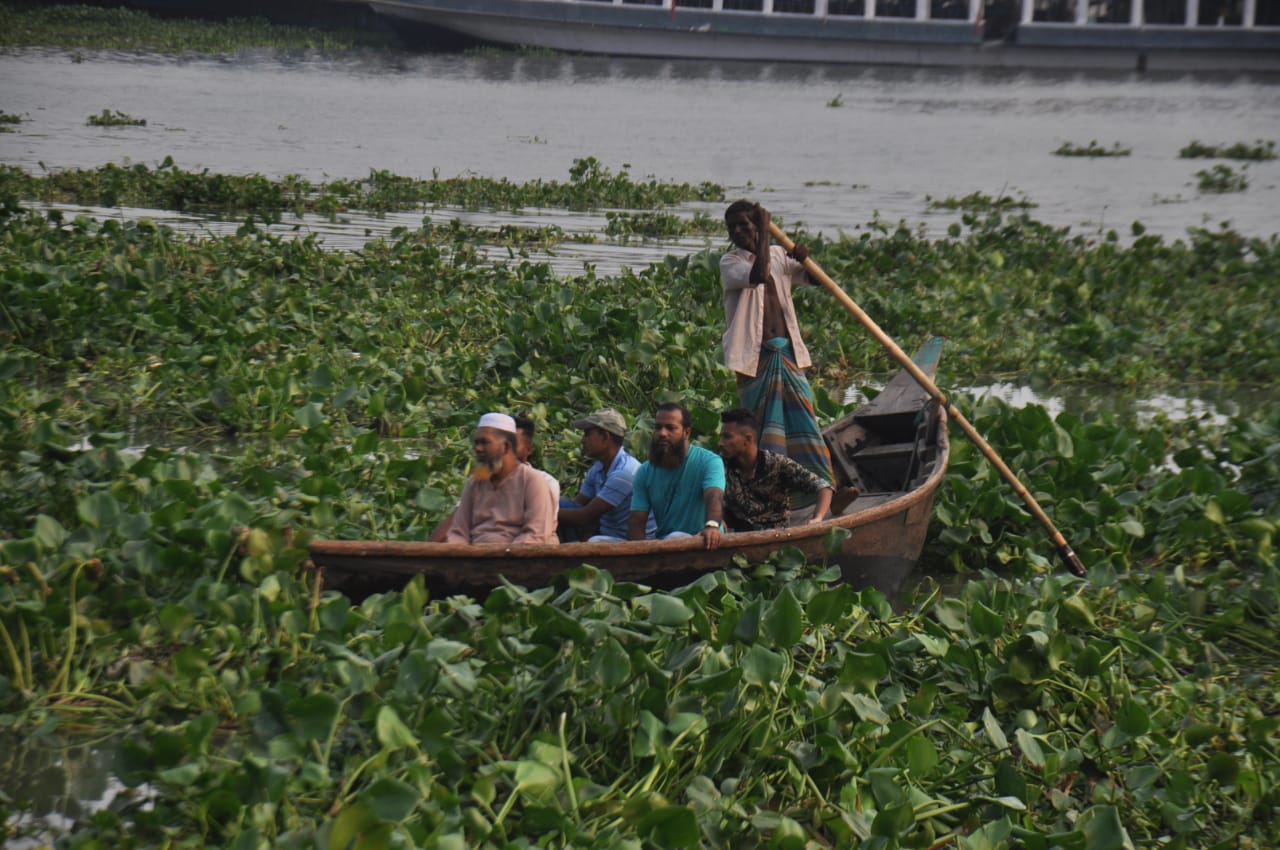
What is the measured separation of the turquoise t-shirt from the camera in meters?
4.96

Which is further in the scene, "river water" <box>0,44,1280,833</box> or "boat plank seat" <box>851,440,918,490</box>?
"river water" <box>0,44,1280,833</box>

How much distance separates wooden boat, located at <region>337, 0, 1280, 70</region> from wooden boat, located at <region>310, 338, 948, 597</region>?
1314 inches

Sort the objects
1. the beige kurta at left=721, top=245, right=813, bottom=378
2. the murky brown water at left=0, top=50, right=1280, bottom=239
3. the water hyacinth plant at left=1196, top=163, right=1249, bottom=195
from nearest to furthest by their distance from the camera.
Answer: the beige kurta at left=721, top=245, right=813, bottom=378
the murky brown water at left=0, top=50, right=1280, bottom=239
the water hyacinth plant at left=1196, top=163, right=1249, bottom=195

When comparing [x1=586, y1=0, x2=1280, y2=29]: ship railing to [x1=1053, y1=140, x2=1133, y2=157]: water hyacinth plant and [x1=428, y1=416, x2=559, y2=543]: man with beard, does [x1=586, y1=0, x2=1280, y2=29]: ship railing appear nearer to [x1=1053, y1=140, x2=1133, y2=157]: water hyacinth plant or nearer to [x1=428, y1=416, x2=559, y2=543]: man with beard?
[x1=1053, y1=140, x2=1133, y2=157]: water hyacinth plant

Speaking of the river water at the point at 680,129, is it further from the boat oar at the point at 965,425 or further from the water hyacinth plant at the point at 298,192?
the boat oar at the point at 965,425

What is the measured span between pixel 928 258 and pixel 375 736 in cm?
916

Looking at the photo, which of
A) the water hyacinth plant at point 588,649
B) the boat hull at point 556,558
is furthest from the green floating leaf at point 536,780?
the boat hull at point 556,558

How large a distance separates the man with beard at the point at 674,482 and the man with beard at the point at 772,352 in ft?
2.14

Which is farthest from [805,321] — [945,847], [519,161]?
[519,161]

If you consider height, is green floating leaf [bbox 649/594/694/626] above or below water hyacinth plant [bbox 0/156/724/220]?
below

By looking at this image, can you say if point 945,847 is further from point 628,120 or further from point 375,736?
point 628,120

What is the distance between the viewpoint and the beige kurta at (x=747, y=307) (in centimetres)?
559

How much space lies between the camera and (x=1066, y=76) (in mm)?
41781

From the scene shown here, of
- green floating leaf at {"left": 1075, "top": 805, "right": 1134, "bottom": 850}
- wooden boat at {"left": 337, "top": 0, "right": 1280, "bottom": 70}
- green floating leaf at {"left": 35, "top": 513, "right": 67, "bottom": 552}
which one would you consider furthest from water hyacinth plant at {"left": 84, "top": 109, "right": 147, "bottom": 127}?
green floating leaf at {"left": 1075, "top": 805, "right": 1134, "bottom": 850}
